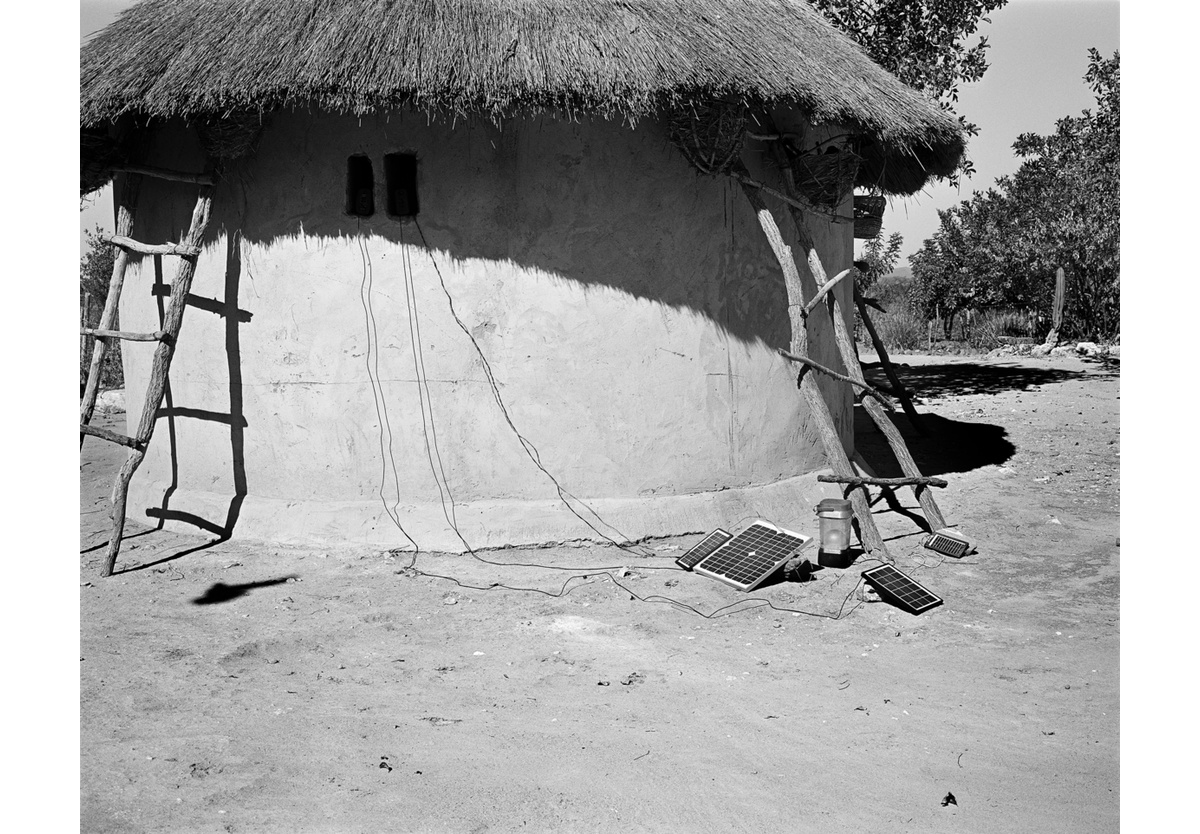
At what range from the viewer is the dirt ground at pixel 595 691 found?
12.4ft

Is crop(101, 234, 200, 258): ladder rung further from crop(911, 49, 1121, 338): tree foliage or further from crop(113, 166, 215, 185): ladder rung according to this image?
crop(911, 49, 1121, 338): tree foliage

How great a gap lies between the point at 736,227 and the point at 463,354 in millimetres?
2022

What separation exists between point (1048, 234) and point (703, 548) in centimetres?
1430

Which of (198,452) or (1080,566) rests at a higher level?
(198,452)

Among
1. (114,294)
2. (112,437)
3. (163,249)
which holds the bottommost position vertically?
(112,437)

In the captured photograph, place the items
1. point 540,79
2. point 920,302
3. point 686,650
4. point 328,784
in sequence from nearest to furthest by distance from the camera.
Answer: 1. point 328,784
2. point 686,650
3. point 540,79
4. point 920,302

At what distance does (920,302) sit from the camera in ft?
84.1

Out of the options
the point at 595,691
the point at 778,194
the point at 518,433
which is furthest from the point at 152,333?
the point at 778,194

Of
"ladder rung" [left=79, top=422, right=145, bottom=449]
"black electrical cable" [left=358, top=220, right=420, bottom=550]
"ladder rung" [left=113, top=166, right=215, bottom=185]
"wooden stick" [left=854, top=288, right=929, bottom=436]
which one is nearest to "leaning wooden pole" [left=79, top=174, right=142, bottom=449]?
"ladder rung" [left=79, top=422, right=145, bottom=449]

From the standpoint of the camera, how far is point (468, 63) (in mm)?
6441

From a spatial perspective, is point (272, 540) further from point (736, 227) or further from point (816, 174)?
point (816, 174)

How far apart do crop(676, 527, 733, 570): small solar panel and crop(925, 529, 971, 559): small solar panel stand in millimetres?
1266

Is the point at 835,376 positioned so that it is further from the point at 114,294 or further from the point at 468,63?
the point at 114,294
